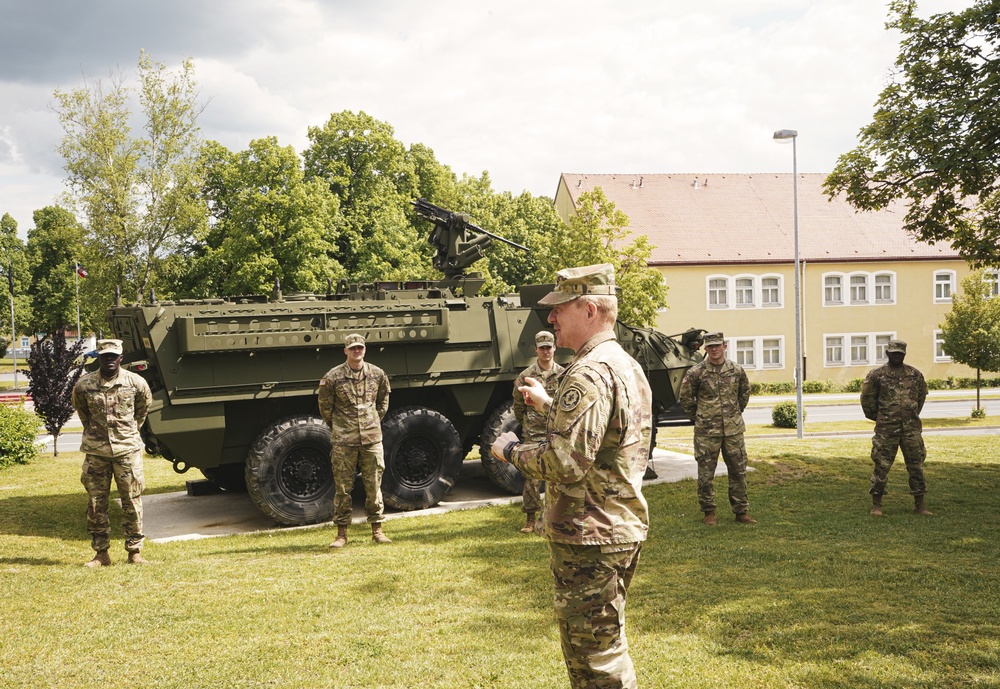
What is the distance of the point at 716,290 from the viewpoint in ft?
111

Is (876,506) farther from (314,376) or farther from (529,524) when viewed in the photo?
(314,376)

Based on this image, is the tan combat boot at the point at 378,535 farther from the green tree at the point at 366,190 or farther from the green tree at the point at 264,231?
the green tree at the point at 366,190

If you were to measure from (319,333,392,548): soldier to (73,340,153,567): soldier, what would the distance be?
176cm

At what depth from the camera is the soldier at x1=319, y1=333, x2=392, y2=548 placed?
26.9ft

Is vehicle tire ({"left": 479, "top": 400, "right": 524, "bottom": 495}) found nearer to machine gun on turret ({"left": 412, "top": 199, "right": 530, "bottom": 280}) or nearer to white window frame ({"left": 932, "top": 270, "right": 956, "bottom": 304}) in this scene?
machine gun on turret ({"left": 412, "top": 199, "right": 530, "bottom": 280})

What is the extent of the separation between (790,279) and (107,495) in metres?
30.6

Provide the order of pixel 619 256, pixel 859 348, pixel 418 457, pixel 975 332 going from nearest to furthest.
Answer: pixel 418 457 → pixel 975 332 → pixel 619 256 → pixel 859 348

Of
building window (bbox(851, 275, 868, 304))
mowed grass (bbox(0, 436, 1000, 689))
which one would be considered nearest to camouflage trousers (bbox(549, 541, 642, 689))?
mowed grass (bbox(0, 436, 1000, 689))

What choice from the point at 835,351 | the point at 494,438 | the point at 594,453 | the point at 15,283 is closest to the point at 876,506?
the point at 494,438

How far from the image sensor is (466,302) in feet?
→ 34.8

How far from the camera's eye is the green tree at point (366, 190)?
3052 centimetres

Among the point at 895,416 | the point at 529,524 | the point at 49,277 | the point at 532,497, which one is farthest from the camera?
the point at 49,277

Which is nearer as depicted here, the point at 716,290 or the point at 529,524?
the point at 529,524

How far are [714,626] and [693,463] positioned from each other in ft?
25.8
